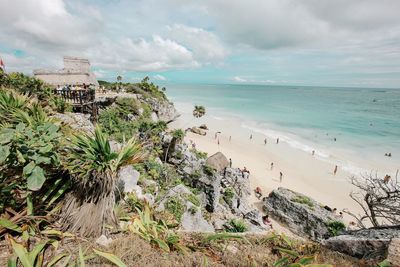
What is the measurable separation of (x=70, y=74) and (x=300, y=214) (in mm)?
23936

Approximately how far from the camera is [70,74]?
2262 centimetres

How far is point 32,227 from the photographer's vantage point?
124 inches

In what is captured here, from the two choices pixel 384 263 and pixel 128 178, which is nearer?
pixel 384 263

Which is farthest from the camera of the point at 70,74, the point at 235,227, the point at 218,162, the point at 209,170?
the point at 70,74

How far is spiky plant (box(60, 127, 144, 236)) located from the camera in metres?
3.27

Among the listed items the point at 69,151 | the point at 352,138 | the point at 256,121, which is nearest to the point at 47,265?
the point at 69,151

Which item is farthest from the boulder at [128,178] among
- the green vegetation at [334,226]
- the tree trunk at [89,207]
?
the green vegetation at [334,226]

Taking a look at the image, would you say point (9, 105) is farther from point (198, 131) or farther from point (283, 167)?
point (198, 131)

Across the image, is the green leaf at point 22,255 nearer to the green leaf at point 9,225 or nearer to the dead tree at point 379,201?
the green leaf at point 9,225

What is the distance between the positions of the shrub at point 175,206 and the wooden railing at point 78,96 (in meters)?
8.86

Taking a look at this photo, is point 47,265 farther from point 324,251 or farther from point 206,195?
point 206,195

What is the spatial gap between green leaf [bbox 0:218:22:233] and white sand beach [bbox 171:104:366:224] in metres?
14.9

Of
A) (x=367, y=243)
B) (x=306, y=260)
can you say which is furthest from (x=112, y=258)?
(x=367, y=243)

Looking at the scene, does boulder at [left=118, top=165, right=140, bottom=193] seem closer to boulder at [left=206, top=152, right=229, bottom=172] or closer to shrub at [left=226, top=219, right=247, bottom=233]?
shrub at [left=226, top=219, right=247, bottom=233]
